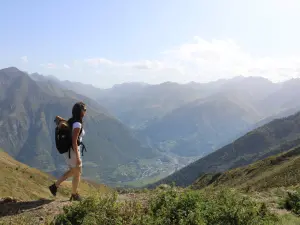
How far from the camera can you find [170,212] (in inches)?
357

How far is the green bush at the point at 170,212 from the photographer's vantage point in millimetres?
8414

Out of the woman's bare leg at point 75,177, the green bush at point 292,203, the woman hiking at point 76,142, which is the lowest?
the green bush at point 292,203

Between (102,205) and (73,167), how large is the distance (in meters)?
2.94

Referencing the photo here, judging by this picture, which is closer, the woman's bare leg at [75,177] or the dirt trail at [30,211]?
the dirt trail at [30,211]

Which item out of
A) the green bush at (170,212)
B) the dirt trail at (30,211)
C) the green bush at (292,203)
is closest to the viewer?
the green bush at (170,212)

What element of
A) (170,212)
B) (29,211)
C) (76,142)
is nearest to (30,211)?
(29,211)

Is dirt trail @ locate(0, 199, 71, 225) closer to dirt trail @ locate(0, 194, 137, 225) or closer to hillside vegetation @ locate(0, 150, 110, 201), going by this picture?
dirt trail @ locate(0, 194, 137, 225)

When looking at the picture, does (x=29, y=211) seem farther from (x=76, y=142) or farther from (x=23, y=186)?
(x=23, y=186)

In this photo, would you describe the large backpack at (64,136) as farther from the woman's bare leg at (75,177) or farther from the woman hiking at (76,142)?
the woman's bare leg at (75,177)

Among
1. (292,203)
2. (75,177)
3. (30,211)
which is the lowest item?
(292,203)

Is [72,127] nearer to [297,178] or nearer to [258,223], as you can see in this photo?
[258,223]

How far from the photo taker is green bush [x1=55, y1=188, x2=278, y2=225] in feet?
27.6

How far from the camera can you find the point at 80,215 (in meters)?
8.80

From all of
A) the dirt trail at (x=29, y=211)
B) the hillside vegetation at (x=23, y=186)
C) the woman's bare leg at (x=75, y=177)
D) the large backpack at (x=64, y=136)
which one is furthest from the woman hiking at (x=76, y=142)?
the hillside vegetation at (x=23, y=186)
